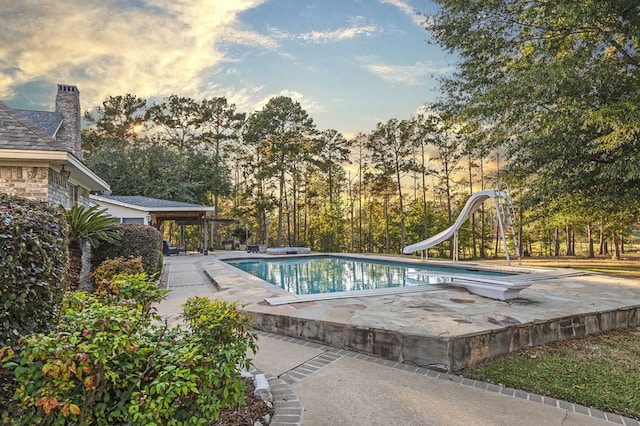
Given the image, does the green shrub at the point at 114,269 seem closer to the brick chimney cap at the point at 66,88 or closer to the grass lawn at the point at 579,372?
the grass lawn at the point at 579,372

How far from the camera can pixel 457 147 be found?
22172 millimetres

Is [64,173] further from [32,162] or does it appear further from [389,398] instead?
[389,398]

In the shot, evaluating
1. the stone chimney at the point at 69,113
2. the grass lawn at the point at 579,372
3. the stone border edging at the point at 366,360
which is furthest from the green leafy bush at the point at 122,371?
the stone chimney at the point at 69,113

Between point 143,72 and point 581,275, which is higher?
point 143,72

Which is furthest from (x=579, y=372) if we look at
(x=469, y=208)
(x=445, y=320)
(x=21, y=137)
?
(x=21, y=137)

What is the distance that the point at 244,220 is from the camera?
3081cm

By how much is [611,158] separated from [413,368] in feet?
28.0

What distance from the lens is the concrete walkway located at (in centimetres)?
259

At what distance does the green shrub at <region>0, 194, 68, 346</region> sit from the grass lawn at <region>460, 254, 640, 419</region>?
3642 mm

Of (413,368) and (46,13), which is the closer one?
(413,368)

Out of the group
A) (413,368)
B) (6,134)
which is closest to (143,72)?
(6,134)

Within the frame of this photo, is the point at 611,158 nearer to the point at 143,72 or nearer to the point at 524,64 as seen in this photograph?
the point at 524,64

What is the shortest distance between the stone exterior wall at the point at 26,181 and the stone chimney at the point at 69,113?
647 cm

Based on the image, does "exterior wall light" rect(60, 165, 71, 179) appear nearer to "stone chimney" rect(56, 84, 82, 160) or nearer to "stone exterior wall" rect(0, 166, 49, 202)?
"stone exterior wall" rect(0, 166, 49, 202)
